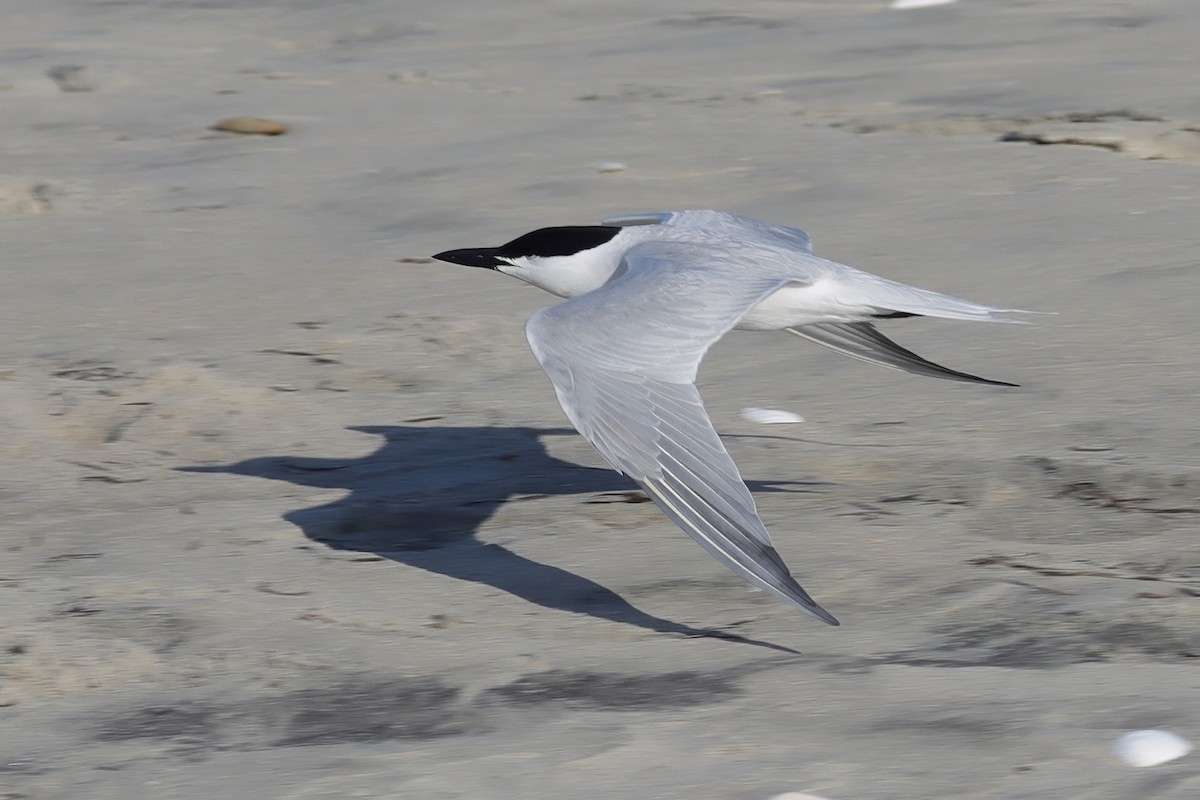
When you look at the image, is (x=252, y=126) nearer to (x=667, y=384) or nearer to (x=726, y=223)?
(x=726, y=223)

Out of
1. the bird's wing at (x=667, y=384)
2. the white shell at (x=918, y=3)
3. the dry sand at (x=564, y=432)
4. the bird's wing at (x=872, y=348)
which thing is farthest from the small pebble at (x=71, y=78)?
the bird's wing at (x=667, y=384)

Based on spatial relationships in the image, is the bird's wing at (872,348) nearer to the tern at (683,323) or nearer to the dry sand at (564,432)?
the tern at (683,323)

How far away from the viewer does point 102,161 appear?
5.98 metres

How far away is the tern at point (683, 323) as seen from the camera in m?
2.62

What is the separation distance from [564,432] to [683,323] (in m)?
0.86

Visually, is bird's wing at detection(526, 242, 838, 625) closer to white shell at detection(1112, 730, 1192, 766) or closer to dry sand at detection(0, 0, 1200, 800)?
dry sand at detection(0, 0, 1200, 800)

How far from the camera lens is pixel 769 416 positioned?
12.5ft

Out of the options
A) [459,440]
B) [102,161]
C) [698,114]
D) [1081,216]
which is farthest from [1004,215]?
[102,161]

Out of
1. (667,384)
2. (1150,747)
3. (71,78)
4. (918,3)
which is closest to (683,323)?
(667,384)

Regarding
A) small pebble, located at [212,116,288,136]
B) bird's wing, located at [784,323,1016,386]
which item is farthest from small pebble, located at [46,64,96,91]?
bird's wing, located at [784,323,1016,386]

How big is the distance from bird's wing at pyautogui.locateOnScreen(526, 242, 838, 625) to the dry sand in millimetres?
194

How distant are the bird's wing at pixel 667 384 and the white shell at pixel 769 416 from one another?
0.50 meters

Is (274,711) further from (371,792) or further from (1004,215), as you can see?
(1004,215)

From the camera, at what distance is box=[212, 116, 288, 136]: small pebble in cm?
629
